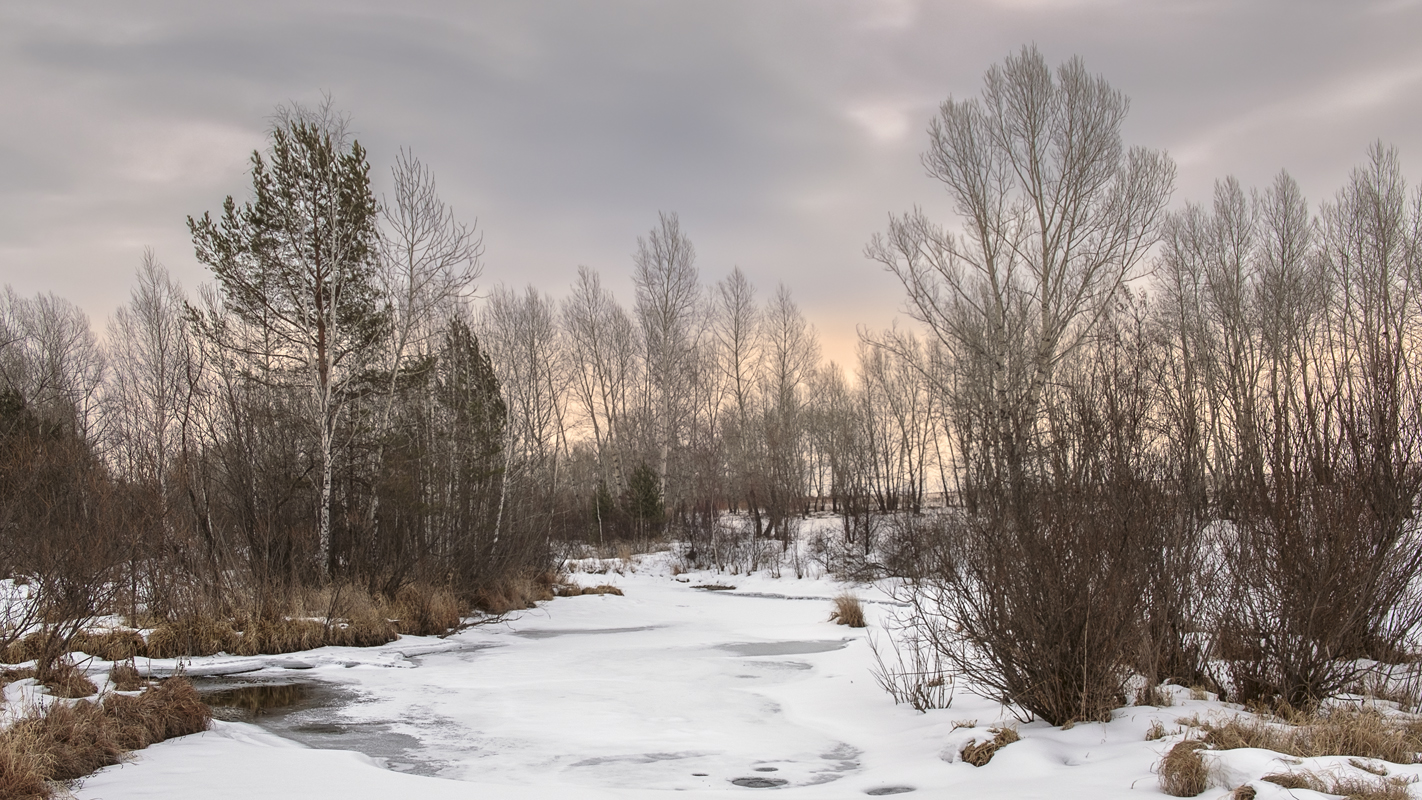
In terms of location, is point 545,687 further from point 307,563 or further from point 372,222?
point 372,222

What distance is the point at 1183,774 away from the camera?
14.0ft

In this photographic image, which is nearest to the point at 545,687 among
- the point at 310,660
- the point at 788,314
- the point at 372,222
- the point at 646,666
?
the point at 646,666

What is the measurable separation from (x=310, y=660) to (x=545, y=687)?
394cm

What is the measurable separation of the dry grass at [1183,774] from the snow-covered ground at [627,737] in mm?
67

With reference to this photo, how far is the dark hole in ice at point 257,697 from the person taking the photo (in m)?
8.17

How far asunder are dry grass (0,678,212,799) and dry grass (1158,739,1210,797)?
6296 mm

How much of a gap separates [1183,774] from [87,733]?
280 inches

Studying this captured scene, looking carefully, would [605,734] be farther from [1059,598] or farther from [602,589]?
[602,589]

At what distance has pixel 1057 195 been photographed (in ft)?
61.7

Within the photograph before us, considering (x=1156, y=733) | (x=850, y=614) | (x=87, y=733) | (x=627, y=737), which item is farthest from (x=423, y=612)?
(x=1156, y=733)

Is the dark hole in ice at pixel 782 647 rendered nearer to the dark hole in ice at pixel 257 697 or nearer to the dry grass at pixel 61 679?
the dark hole in ice at pixel 257 697

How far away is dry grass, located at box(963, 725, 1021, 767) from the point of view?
5.43 m

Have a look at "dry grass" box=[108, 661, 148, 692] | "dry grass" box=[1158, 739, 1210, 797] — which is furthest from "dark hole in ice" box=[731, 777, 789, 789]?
"dry grass" box=[108, 661, 148, 692]

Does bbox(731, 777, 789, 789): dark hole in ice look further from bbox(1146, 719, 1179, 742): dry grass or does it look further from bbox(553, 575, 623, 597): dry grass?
bbox(553, 575, 623, 597): dry grass
